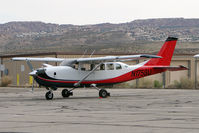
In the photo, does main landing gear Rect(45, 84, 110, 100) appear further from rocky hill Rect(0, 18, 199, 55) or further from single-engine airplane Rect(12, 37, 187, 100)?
rocky hill Rect(0, 18, 199, 55)

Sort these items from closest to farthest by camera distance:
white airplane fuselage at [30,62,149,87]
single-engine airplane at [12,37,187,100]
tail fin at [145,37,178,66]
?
white airplane fuselage at [30,62,149,87]
single-engine airplane at [12,37,187,100]
tail fin at [145,37,178,66]

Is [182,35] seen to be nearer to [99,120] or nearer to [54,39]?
[54,39]

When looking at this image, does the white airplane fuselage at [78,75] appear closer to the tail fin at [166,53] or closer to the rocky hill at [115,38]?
the tail fin at [166,53]

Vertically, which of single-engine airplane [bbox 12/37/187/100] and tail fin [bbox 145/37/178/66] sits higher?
tail fin [bbox 145/37/178/66]

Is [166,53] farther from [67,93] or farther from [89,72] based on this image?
[67,93]

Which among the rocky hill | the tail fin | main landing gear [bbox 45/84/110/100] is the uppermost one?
the rocky hill

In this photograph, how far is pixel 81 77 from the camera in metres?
23.9

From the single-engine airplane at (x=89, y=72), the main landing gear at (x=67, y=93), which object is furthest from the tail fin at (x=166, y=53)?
the main landing gear at (x=67, y=93)

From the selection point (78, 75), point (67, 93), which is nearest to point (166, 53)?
point (78, 75)

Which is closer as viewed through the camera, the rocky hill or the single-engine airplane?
the single-engine airplane

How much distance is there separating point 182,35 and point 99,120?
12514 centimetres

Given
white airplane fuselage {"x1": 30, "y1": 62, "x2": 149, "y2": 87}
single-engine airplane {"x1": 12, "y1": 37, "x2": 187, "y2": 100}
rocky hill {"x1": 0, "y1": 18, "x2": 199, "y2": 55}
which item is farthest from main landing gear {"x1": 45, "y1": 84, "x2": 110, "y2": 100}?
rocky hill {"x1": 0, "y1": 18, "x2": 199, "y2": 55}

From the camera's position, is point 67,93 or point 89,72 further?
point 67,93

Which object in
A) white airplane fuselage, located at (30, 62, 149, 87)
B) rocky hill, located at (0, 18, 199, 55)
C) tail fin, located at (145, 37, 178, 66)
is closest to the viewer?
white airplane fuselage, located at (30, 62, 149, 87)
